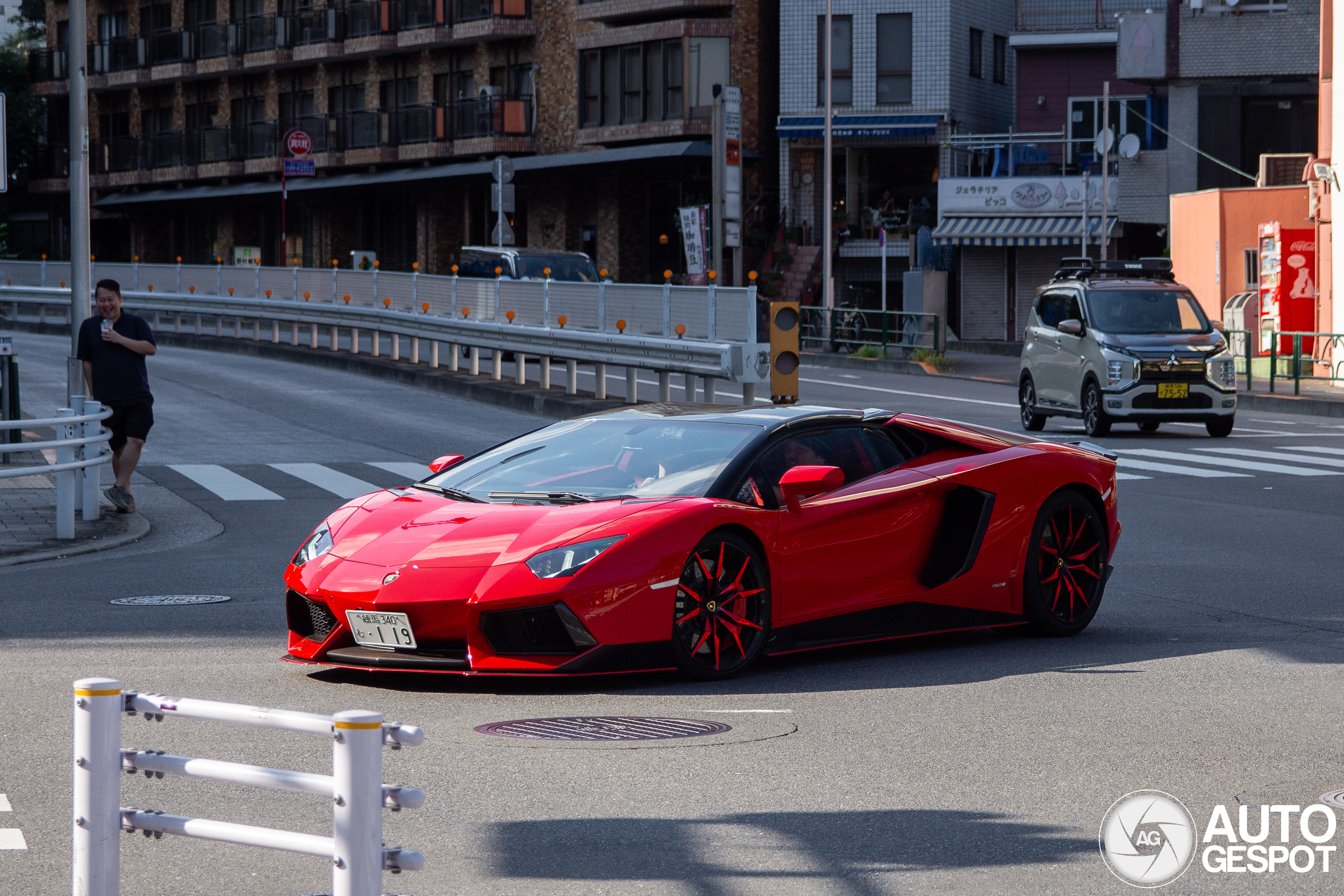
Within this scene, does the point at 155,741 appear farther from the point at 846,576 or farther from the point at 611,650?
the point at 846,576

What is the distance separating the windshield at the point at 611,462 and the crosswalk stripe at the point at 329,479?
708 centimetres

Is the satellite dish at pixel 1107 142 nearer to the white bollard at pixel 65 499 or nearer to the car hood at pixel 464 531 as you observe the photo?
the white bollard at pixel 65 499

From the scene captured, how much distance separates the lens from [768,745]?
6609mm

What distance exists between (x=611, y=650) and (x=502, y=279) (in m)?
20.5

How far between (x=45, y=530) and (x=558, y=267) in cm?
1973

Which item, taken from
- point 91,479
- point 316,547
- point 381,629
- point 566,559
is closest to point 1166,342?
point 91,479

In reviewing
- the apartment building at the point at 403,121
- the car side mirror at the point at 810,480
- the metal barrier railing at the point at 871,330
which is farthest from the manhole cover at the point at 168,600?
the apartment building at the point at 403,121

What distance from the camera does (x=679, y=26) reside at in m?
50.8

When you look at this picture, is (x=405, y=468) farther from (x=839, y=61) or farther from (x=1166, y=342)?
(x=839, y=61)

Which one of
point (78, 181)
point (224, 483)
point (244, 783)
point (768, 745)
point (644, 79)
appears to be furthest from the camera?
point (644, 79)

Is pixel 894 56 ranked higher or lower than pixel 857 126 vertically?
higher

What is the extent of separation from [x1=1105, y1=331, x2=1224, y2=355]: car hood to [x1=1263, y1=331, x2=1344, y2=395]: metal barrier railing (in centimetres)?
649

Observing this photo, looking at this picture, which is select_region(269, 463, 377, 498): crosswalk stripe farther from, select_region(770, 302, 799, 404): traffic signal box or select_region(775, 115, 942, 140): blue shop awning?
select_region(775, 115, 942, 140): blue shop awning

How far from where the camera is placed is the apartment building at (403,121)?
51.8m
